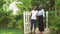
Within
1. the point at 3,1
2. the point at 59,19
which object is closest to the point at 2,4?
the point at 3,1

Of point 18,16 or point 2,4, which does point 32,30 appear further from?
point 2,4

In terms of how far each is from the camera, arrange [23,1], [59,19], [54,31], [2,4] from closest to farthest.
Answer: [59,19], [54,31], [23,1], [2,4]

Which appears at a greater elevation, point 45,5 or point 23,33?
point 45,5

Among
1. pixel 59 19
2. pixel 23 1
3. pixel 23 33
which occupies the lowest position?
pixel 23 33

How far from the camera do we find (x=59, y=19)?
11891 mm

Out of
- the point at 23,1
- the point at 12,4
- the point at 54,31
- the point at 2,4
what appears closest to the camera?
the point at 54,31

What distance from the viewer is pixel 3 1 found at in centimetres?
1597

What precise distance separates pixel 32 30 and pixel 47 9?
3.94 meters

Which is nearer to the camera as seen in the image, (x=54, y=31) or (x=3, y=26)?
(x=54, y=31)

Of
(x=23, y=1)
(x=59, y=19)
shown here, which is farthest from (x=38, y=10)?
(x=23, y=1)

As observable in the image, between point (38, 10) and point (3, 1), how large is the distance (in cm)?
441

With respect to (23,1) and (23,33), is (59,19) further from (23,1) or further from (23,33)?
(23,1)

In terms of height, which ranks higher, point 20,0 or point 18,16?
point 20,0

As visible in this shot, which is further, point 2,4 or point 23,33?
point 2,4
